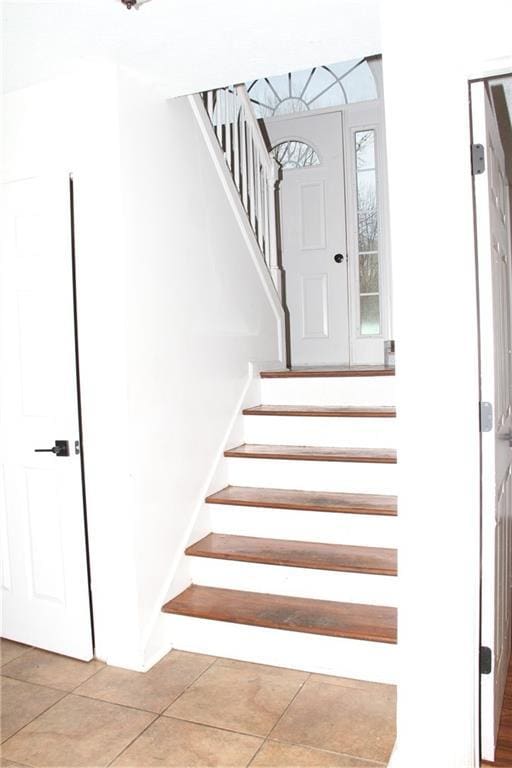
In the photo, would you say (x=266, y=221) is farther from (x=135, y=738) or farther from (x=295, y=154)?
(x=135, y=738)

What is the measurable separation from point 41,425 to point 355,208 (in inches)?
128


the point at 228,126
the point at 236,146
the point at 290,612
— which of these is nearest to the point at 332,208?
the point at 236,146

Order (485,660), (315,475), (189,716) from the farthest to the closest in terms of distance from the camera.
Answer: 1. (315,475)
2. (189,716)
3. (485,660)

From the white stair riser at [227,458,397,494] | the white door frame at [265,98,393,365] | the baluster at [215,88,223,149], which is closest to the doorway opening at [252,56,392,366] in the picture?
the white door frame at [265,98,393,365]

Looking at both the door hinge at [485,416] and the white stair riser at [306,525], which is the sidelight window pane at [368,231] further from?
the door hinge at [485,416]

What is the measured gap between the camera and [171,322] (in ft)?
9.61

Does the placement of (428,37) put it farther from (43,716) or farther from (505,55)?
(43,716)

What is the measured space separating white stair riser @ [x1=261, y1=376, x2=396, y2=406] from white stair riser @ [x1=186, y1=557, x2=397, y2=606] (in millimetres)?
1171

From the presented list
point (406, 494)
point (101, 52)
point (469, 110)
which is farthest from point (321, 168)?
point (406, 494)

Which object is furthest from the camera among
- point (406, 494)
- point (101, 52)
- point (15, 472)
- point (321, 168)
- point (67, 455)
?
point (321, 168)

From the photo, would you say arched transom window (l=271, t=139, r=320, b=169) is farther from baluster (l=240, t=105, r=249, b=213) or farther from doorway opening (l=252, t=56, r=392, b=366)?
baluster (l=240, t=105, r=249, b=213)

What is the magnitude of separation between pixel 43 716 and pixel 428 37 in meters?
2.61

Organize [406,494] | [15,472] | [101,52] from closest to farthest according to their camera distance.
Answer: [406,494] < [101,52] < [15,472]

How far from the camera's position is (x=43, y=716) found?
7.51 ft
